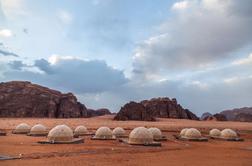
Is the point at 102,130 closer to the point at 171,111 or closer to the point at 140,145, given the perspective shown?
the point at 140,145

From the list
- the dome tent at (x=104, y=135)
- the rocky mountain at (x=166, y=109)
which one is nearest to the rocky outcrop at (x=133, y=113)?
the rocky mountain at (x=166, y=109)

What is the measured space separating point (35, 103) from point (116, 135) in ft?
285

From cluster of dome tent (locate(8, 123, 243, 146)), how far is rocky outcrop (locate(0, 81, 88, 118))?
7437 cm

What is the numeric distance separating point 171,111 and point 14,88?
68.4 metres

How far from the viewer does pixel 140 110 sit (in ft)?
384

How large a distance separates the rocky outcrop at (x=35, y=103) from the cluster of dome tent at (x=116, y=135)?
74.4 metres

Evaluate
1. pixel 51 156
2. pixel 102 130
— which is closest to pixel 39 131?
pixel 102 130

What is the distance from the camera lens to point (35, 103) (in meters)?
133

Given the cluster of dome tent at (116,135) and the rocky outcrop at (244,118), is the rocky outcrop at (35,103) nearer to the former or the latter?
the rocky outcrop at (244,118)

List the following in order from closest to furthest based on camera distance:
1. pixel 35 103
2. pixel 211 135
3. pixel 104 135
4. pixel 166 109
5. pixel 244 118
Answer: pixel 104 135, pixel 211 135, pixel 35 103, pixel 166 109, pixel 244 118

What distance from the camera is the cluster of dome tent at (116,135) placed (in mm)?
40347

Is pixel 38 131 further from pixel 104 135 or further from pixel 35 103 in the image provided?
pixel 35 103

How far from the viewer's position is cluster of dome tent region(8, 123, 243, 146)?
40347mm

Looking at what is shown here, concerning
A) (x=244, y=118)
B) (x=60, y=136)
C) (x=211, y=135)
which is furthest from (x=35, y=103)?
(x=60, y=136)
